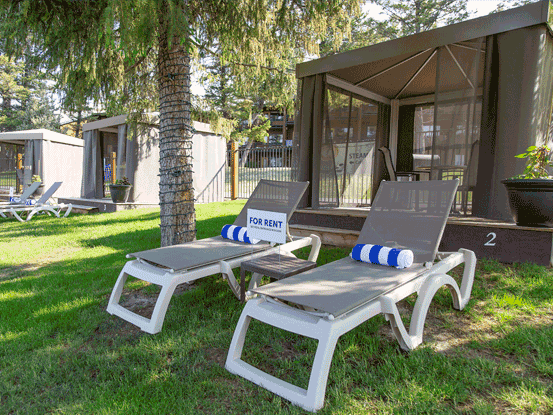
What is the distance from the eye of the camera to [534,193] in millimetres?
3455

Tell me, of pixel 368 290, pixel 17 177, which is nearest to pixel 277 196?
pixel 368 290

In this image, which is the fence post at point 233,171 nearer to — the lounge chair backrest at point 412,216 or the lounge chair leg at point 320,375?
the lounge chair backrest at point 412,216

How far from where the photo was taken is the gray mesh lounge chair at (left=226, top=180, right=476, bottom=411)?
1830 mm

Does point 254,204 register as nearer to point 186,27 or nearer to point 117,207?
point 186,27

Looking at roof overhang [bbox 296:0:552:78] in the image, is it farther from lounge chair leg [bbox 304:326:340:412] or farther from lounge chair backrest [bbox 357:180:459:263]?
lounge chair leg [bbox 304:326:340:412]

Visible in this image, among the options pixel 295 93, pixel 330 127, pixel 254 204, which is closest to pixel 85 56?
pixel 254 204

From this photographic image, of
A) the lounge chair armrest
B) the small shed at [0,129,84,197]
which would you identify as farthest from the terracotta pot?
the lounge chair armrest

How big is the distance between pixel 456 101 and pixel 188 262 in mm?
3858

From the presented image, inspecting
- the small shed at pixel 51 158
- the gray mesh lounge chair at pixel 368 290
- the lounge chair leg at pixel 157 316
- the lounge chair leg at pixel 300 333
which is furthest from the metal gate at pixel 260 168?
the lounge chair leg at pixel 300 333

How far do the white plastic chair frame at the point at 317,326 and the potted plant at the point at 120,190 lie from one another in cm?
810

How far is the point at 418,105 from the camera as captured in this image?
7.11 meters

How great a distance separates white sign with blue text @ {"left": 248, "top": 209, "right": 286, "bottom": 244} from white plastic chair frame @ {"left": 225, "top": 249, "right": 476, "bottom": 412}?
0.54 meters

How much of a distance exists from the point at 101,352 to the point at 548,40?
5445 mm

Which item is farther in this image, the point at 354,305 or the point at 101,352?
the point at 101,352
